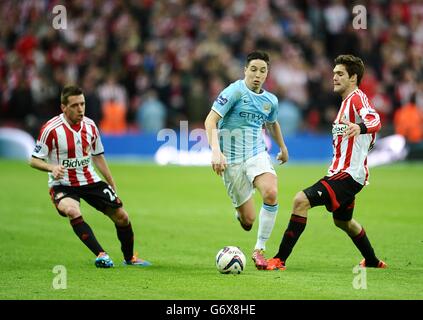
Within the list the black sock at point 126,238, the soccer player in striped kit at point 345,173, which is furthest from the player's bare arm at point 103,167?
the soccer player in striped kit at point 345,173

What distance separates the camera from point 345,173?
9195 mm

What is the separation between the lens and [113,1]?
2692 centimetres

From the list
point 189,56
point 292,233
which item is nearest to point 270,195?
point 292,233

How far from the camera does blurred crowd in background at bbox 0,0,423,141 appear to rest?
80.3 ft

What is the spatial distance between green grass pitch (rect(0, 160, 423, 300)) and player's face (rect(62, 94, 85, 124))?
5.25 feet

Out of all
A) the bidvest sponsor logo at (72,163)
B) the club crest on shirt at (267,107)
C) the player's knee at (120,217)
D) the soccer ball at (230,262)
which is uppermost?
the club crest on shirt at (267,107)

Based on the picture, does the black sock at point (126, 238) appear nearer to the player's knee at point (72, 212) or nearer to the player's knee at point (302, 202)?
the player's knee at point (72, 212)

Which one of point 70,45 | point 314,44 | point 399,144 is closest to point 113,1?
point 70,45

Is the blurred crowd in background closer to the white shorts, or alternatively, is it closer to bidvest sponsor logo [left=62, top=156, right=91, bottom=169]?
the white shorts

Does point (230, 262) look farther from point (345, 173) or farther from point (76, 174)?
point (76, 174)

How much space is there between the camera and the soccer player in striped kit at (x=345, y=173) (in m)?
9.10

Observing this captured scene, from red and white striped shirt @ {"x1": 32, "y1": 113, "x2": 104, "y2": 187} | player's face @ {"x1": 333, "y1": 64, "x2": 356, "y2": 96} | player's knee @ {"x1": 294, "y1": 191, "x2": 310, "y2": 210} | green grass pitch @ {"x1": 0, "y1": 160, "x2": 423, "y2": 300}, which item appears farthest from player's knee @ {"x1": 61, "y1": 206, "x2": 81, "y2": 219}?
player's face @ {"x1": 333, "y1": 64, "x2": 356, "y2": 96}

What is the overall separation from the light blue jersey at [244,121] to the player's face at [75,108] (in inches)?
59.0
